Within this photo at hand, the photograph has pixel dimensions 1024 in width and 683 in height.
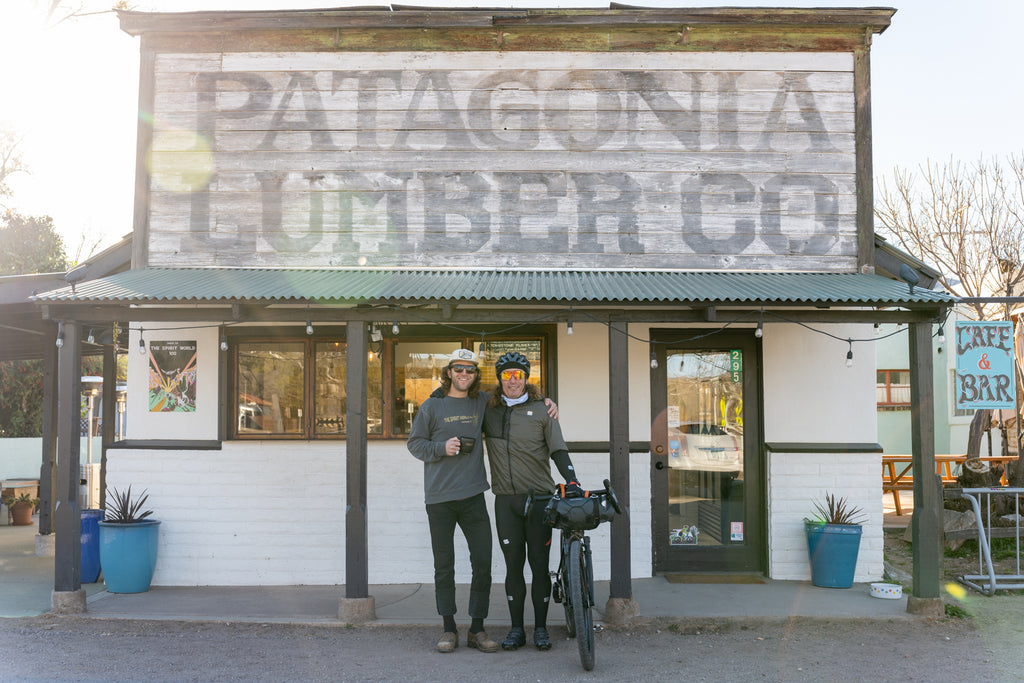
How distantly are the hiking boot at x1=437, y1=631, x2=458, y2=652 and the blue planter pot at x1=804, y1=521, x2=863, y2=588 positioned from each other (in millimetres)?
3768

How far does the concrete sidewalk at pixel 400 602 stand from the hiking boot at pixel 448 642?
0.76 metres

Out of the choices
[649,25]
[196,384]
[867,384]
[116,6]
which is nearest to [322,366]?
[196,384]

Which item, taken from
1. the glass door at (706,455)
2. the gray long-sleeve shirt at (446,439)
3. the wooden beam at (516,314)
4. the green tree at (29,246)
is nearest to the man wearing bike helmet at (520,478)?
the gray long-sleeve shirt at (446,439)

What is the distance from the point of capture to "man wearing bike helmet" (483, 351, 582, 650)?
5.62 meters

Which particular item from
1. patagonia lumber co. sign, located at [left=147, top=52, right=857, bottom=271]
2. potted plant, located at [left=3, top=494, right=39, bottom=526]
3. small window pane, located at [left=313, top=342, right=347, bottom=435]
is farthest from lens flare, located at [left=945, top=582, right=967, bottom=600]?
potted plant, located at [left=3, top=494, right=39, bottom=526]

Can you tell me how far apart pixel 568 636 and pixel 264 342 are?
436cm

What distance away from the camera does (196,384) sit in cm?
809

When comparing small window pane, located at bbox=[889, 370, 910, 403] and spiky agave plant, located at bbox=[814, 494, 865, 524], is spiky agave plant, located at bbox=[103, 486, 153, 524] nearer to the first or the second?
spiky agave plant, located at bbox=[814, 494, 865, 524]

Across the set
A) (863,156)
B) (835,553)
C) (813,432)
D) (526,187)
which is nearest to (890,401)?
(813,432)

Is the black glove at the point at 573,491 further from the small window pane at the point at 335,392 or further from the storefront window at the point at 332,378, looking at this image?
the small window pane at the point at 335,392

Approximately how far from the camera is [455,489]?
18.4 feet

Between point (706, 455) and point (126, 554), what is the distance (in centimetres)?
563

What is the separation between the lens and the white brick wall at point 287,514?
7.92 m

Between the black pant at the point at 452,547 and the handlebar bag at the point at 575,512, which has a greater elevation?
the handlebar bag at the point at 575,512
